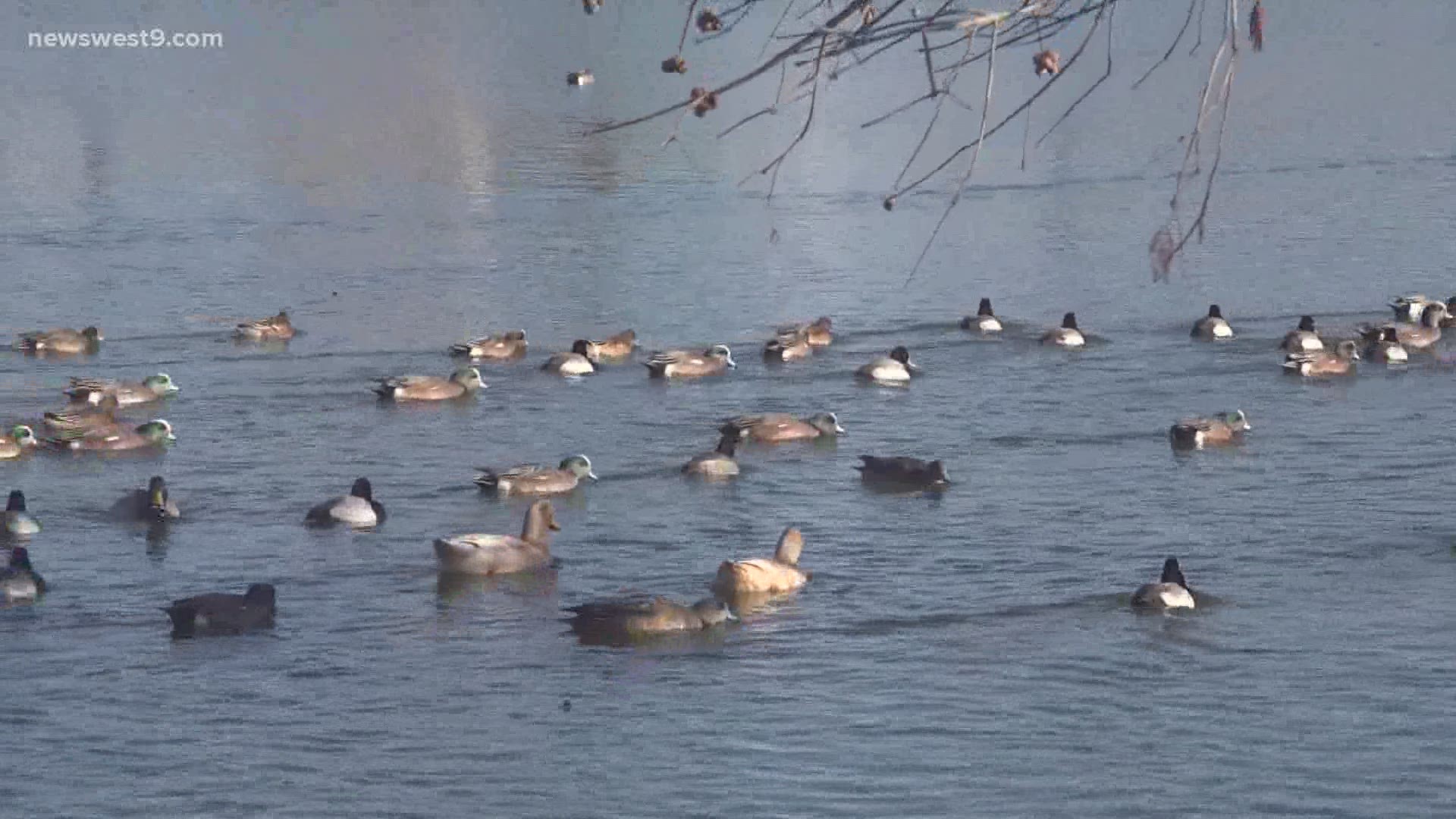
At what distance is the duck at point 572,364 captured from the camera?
81.8 feet

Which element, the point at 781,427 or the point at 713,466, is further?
the point at 781,427

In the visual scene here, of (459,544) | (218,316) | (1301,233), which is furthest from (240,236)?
(459,544)

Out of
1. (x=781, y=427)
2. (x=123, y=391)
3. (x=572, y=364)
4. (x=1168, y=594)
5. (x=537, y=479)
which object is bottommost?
(x=1168, y=594)

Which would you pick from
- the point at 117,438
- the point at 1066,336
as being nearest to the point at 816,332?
the point at 1066,336

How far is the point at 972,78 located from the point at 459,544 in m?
47.1

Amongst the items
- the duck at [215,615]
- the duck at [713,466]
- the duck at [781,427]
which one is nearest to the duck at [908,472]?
the duck at [713,466]

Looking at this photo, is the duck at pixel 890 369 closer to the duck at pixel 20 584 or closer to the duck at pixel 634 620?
the duck at pixel 634 620

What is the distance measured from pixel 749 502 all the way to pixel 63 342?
9.85 m

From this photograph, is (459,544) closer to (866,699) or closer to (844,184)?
(866,699)

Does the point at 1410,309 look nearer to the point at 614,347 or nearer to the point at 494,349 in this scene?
the point at 614,347

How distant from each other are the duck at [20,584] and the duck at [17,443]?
5110 mm

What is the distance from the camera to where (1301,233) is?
34.7 metres

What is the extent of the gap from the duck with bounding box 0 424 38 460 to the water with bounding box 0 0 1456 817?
0.23 m

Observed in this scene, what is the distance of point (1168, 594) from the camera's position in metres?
15.7
